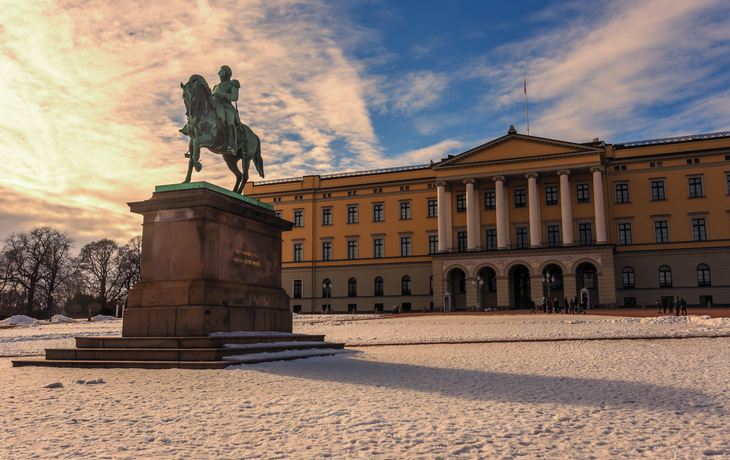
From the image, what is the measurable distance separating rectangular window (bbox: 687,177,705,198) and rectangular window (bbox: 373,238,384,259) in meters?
28.5

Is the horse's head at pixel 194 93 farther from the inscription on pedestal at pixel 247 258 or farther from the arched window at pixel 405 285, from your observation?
the arched window at pixel 405 285

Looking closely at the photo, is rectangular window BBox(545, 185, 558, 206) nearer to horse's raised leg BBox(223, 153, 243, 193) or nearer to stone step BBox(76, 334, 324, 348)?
horse's raised leg BBox(223, 153, 243, 193)

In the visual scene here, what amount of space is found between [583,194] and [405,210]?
17.1 m

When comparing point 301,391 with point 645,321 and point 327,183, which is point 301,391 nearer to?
point 645,321

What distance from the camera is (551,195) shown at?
5353cm

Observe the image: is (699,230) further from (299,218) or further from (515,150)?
(299,218)

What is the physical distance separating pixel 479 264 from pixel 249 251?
40.5 meters

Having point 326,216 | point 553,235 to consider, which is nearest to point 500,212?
point 553,235

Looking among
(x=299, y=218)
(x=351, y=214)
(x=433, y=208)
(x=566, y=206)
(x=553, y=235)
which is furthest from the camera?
(x=299, y=218)

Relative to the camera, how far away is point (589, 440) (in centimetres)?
550

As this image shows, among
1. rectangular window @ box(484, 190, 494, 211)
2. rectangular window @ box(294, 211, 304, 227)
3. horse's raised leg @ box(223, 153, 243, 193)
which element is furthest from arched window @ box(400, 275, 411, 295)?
horse's raised leg @ box(223, 153, 243, 193)

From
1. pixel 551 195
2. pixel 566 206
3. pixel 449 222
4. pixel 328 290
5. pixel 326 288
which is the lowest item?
pixel 328 290

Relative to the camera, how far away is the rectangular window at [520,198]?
54.2 m

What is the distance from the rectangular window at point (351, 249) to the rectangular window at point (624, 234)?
25.3 metres
